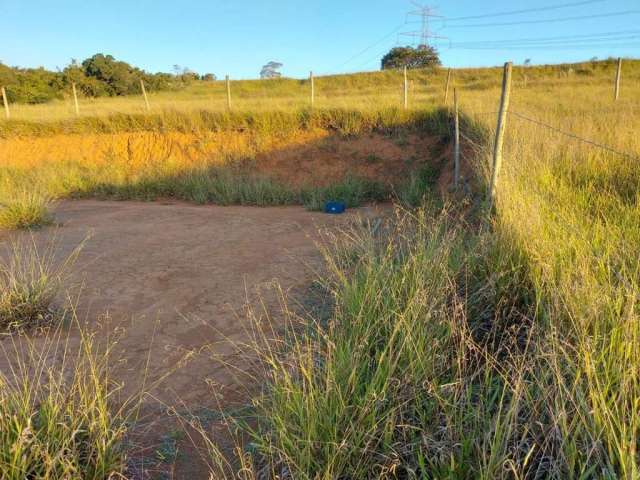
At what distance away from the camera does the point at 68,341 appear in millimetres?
3432

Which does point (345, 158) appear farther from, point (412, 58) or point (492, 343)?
point (412, 58)

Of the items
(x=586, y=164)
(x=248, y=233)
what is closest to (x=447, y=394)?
(x=586, y=164)

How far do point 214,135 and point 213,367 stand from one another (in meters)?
11.6

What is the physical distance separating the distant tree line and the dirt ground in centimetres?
2467

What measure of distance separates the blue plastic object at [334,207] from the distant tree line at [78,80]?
26.4m

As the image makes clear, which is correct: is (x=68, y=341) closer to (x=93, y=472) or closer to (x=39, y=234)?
(x=93, y=472)

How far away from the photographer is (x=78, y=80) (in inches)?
1169

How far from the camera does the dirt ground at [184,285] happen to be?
2.97 m

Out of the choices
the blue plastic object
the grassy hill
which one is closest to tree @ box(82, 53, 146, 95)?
the blue plastic object

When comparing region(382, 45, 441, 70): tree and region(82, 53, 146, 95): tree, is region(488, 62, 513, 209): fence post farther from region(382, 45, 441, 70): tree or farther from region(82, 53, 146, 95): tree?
region(382, 45, 441, 70): tree

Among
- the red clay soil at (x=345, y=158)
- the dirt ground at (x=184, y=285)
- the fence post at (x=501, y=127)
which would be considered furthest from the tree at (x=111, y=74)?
the fence post at (x=501, y=127)

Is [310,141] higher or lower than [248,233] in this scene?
higher

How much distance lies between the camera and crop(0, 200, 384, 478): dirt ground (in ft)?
9.75

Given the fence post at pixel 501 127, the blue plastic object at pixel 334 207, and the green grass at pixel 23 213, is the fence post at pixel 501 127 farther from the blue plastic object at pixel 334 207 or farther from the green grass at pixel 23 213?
the green grass at pixel 23 213
